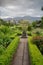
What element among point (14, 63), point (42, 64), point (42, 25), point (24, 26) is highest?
point (42, 64)

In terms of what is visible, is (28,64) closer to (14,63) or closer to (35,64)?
(14,63)

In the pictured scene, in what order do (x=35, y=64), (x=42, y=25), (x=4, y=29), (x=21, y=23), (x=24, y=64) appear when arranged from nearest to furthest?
1. (x=35, y=64)
2. (x=24, y=64)
3. (x=21, y=23)
4. (x=4, y=29)
5. (x=42, y=25)

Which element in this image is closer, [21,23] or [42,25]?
[21,23]

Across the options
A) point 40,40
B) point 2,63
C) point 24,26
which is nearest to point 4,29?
point 24,26

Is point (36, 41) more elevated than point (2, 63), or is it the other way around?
point (2, 63)

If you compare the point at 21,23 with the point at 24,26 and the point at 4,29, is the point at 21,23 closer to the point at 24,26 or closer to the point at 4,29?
the point at 24,26

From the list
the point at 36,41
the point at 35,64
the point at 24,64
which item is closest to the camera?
the point at 35,64

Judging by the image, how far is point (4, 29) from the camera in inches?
1448

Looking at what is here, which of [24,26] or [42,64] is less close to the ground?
[42,64]

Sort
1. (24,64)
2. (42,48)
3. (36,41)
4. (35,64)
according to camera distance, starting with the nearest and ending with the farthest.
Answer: (35,64)
(24,64)
(42,48)
(36,41)

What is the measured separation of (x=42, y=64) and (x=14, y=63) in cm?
287

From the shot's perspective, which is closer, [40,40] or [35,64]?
[35,64]

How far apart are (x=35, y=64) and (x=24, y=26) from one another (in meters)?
26.0

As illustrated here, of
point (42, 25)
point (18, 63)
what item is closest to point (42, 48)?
point (18, 63)
